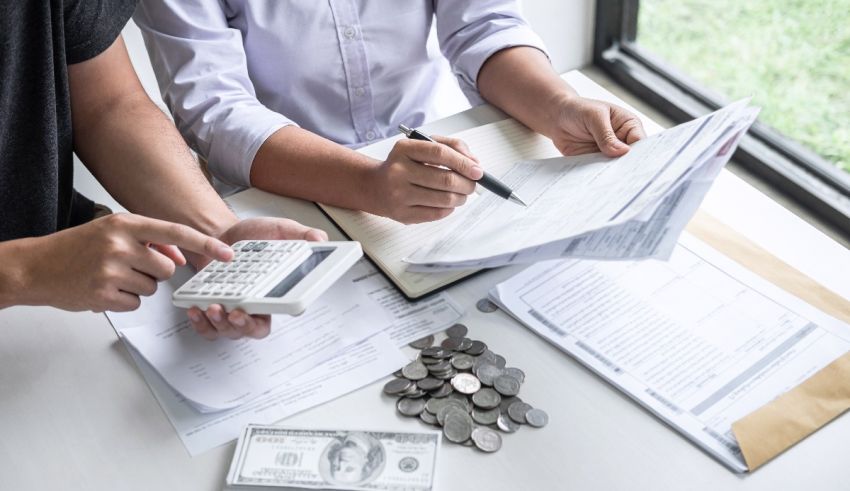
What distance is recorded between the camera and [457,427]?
80 centimetres

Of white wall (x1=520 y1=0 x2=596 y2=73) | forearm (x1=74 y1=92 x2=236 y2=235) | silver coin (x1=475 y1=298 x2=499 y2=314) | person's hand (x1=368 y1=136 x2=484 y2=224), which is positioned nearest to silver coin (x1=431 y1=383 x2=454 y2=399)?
silver coin (x1=475 y1=298 x2=499 y2=314)

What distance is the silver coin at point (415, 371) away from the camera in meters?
0.86

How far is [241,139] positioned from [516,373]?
20.8 inches

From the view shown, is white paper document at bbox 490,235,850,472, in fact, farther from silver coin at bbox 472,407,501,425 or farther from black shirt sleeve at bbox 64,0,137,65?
black shirt sleeve at bbox 64,0,137,65

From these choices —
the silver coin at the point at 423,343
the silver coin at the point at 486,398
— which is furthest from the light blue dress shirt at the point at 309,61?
the silver coin at the point at 486,398

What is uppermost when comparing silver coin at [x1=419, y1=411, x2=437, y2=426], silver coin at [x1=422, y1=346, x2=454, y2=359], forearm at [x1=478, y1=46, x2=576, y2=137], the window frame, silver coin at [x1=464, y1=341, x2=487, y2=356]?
forearm at [x1=478, y1=46, x2=576, y2=137]

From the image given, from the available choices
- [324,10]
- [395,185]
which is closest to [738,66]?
[324,10]

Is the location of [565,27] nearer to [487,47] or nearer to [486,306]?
[487,47]

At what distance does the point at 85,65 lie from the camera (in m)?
1.11

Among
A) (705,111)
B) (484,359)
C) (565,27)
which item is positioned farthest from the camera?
(565,27)

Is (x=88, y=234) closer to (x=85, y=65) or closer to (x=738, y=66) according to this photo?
(x=85, y=65)

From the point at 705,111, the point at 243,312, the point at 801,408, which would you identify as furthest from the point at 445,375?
the point at 705,111

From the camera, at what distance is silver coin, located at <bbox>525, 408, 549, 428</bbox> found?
80 cm

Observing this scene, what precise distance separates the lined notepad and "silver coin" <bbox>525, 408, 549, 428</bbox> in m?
0.20
